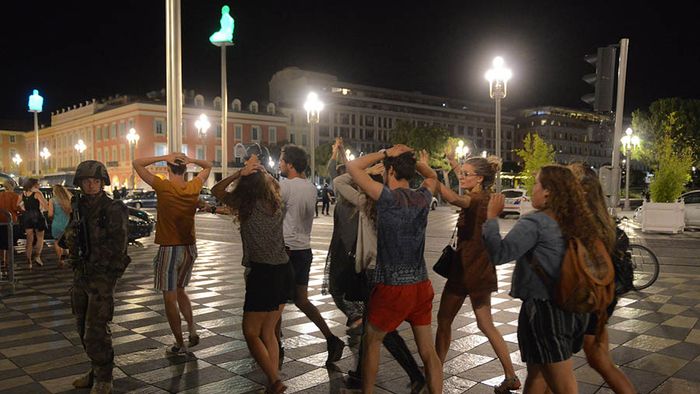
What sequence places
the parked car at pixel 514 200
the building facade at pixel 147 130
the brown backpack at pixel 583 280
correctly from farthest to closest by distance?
1. the building facade at pixel 147 130
2. the parked car at pixel 514 200
3. the brown backpack at pixel 583 280

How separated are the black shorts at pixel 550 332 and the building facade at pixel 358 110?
245 feet

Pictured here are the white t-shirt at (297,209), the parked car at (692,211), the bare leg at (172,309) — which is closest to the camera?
the white t-shirt at (297,209)

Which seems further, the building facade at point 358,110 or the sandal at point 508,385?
the building facade at point 358,110

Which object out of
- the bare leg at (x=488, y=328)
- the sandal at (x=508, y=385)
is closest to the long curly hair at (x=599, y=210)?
the bare leg at (x=488, y=328)

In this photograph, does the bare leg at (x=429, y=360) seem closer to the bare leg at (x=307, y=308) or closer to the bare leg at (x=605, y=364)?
the bare leg at (x=605, y=364)

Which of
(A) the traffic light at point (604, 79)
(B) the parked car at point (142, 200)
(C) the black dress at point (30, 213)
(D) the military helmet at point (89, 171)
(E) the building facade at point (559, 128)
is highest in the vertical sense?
(E) the building facade at point (559, 128)

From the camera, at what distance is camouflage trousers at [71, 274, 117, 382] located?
4133mm

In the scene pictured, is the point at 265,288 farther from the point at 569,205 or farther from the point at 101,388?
the point at 569,205

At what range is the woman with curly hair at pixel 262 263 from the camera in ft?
13.1

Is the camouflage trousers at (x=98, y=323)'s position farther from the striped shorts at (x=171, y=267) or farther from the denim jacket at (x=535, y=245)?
the denim jacket at (x=535, y=245)

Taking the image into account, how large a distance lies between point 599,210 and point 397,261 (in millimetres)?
1192

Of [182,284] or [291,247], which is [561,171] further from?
[182,284]

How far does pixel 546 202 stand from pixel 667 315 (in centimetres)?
463

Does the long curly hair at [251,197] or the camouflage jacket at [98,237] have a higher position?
the long curly hair at [251,197]
